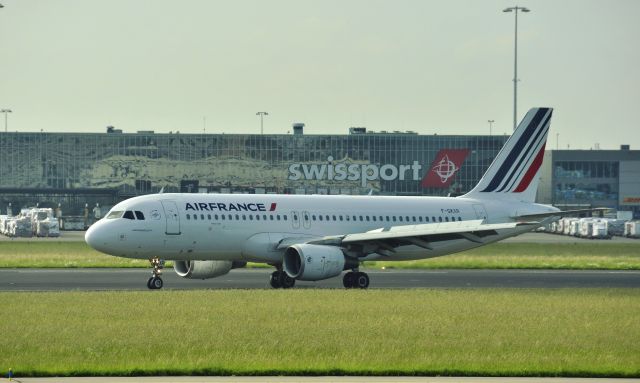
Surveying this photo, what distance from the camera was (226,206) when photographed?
49625 millimetres

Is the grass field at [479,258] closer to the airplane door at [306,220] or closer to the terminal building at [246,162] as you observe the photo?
the airplane door at [306,220]

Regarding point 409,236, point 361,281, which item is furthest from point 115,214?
point 409,236

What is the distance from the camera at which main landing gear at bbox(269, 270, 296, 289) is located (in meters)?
48.2

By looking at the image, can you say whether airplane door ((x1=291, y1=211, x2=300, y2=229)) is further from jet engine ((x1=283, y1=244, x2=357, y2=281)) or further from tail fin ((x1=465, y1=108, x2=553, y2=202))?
tail fin ((x1=465, y1=108, x2=553, y2=202))

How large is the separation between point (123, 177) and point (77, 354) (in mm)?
147528

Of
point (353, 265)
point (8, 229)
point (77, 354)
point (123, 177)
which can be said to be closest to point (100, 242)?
point (353, 265)

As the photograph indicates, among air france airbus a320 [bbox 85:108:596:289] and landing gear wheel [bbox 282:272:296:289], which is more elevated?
air france airbus a320 [bbox 85:108:596:289]

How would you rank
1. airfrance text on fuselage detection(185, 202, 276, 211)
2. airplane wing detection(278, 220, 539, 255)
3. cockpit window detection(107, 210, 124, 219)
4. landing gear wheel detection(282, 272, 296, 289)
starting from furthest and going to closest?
1. airplane wing detection(278, 220, 539, 255)
2. airfrance text on fuselage detection(185, 202, 276, 211)
3. landing gear wheel detection(282, 272, 296, 289)
4. cockpit window detection(107, 210, 124, 219)

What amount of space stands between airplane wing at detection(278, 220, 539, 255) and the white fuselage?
1.11 meters

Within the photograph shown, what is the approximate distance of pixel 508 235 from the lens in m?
55.7

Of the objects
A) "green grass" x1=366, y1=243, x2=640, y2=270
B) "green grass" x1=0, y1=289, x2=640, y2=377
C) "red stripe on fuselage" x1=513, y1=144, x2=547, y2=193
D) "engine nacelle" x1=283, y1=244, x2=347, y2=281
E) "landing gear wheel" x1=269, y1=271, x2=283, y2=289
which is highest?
"red stripe on fuselage" x1=513, y1=144, x2=547, y2=193

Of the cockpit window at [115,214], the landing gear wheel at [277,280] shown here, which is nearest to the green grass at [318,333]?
the landing gear wheel at [277,280]

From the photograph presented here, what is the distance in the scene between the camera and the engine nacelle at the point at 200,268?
5094cm

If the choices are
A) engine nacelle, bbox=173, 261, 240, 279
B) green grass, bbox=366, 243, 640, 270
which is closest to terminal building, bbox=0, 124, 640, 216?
green grass, bbox=366, 243, 640, 270
